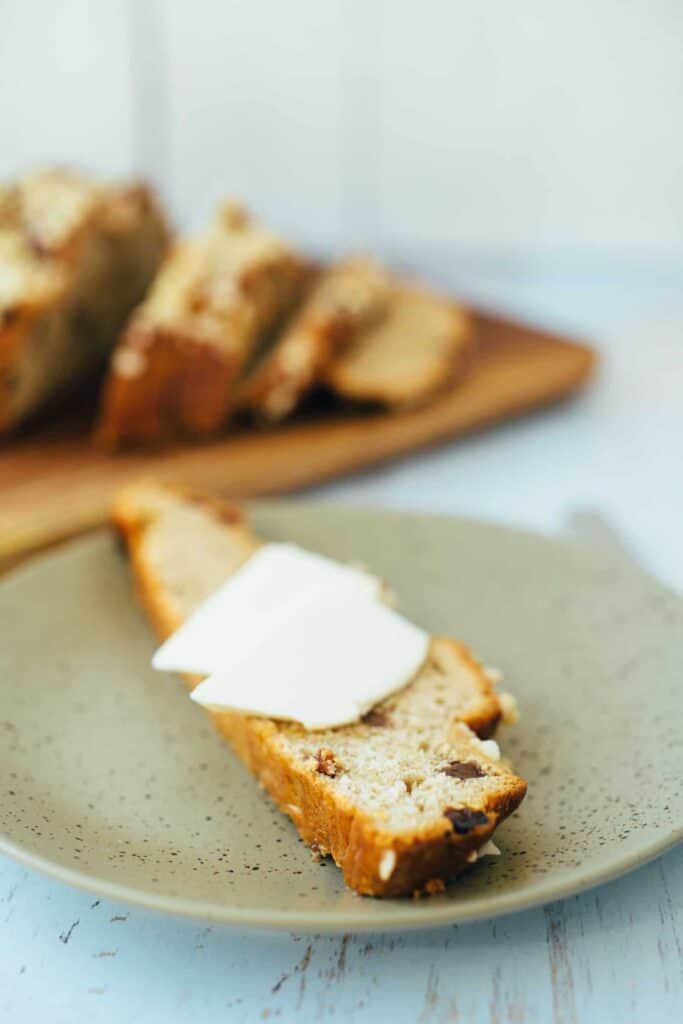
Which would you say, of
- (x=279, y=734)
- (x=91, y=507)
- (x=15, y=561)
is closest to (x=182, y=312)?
(x=91, y=507)

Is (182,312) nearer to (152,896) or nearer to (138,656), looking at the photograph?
(138,656)

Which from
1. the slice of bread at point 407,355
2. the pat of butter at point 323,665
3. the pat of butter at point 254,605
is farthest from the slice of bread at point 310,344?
the pat of butter at point 323,665

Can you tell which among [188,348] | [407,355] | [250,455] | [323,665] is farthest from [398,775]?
[407,355]

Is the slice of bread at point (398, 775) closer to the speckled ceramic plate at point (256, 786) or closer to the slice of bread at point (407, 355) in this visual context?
the speckled ceramic plate at point (256, 786)

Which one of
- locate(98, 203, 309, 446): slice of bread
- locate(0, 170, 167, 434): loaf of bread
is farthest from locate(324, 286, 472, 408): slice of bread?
locate(0, 170, 167, 434): loaf of bread

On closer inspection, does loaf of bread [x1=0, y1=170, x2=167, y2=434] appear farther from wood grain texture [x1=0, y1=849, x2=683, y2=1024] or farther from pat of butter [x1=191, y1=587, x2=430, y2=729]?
wood grain texture [x1=0, y1=849, x2=683, y2=1024]
